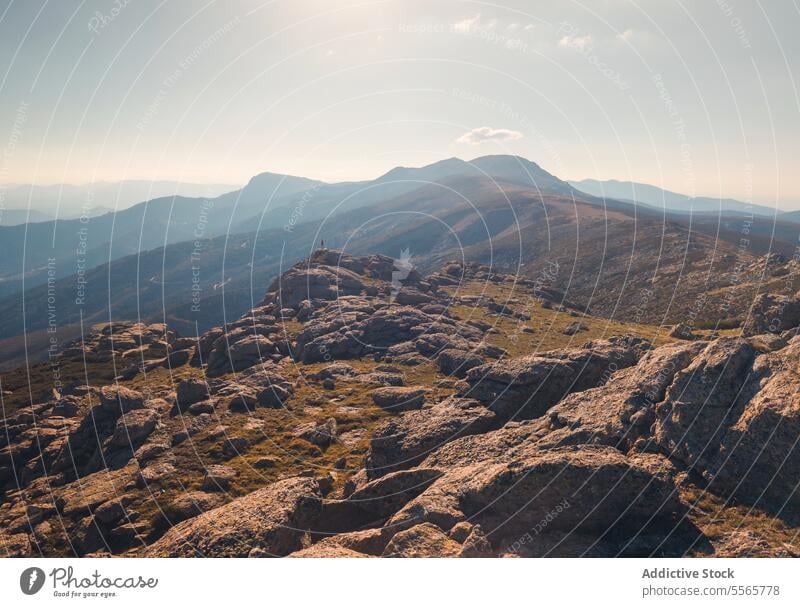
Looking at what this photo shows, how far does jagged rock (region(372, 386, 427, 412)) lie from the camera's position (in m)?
66.9

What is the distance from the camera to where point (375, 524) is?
1180 inches

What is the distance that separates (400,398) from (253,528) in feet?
139

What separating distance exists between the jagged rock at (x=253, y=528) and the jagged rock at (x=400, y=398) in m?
34.8

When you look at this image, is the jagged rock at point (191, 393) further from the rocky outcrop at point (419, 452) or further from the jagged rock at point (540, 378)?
the jagged rock at point (540, 378)

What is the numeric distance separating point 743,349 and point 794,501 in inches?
398

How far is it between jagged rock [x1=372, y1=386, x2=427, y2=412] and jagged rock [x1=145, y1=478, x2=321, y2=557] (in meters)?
34.8

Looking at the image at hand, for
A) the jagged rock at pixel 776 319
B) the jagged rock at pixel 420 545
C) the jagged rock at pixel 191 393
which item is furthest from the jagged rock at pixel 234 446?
the jagged rock at pixel 776 319

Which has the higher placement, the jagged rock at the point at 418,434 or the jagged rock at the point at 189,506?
the jagged rock at the point at 418,434

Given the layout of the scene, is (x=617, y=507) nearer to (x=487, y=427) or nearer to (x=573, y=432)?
(x=573, y=432)

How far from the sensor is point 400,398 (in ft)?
227

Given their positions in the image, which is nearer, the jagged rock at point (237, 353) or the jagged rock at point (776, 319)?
the jagged rock at point (776, 319)

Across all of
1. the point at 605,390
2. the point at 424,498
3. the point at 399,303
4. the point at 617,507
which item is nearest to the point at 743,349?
the point at 605,390

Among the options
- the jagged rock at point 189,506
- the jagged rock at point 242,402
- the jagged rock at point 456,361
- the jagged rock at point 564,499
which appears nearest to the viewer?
the jagged rock at point 564,499

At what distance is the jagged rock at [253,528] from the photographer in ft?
88.9
